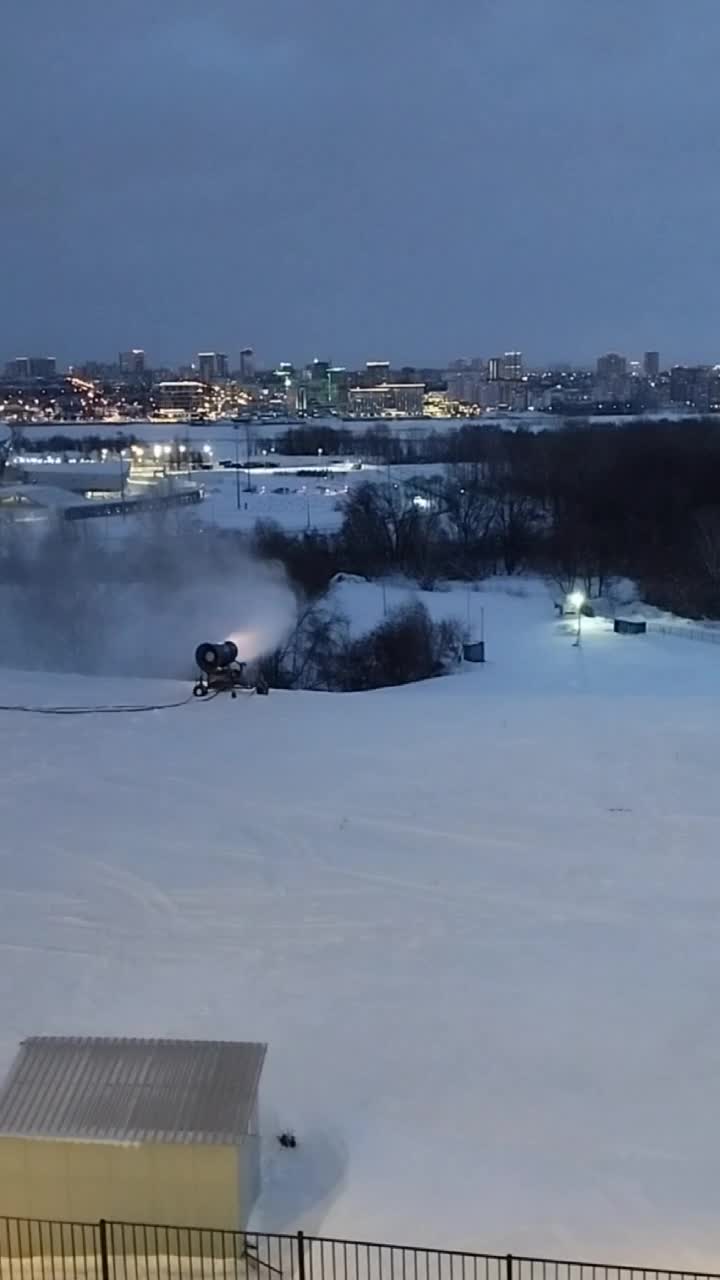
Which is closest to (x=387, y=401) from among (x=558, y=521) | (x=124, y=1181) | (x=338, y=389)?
(x=338, y=389)

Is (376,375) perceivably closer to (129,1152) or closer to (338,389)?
(338,389)

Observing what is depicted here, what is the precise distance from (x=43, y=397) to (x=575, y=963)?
123 metres

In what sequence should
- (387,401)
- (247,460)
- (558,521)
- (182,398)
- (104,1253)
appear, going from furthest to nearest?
(387,401) < (182,398) < (247,460) < (558,521) < (104,1253)

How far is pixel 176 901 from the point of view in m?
8.74

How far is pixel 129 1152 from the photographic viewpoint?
507 centimetres

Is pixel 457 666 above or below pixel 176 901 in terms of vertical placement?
below

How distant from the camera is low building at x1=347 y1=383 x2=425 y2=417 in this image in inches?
5108

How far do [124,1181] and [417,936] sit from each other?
3.35 meters

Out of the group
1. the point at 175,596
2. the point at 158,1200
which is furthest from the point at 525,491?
the point at 158,1200

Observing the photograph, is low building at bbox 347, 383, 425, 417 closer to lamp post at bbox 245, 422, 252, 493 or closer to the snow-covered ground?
lamp post at bbox 245, 422, 252, 493

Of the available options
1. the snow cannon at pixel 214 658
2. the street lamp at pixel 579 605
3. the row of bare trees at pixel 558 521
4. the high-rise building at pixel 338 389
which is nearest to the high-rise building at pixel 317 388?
the high-rise building at pixel 338 389

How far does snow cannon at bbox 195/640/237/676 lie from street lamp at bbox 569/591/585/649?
42.6ft

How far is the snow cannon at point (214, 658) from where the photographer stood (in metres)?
13.9

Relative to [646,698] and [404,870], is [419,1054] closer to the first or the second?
[404,870]
